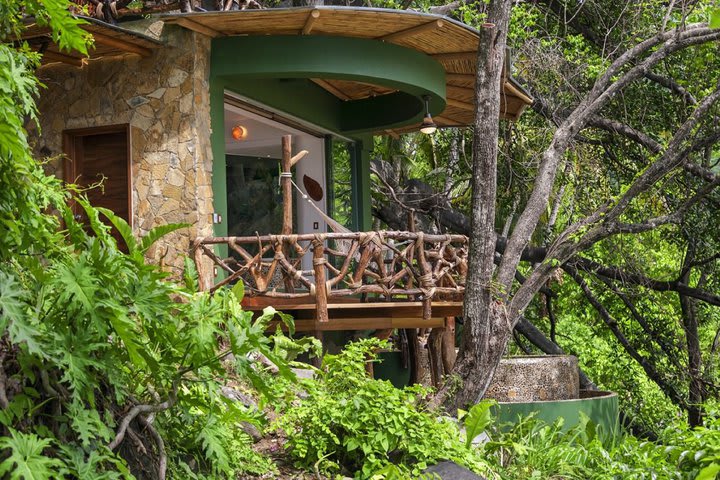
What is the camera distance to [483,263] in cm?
875

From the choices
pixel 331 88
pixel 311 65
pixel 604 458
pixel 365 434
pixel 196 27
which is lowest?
pixel 604 458

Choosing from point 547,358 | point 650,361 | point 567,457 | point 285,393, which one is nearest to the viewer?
point 285,393

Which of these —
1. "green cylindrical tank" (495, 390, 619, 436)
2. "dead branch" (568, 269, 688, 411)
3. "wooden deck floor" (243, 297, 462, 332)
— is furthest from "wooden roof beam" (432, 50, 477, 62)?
"dead branch" (568, 269, 688, 411)

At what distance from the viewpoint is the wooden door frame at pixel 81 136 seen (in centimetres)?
1000

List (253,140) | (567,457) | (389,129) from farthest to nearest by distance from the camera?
(389,129) → (253,140) → (567,457)

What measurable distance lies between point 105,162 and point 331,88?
396cm

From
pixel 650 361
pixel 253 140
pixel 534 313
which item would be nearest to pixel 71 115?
pixel 253 140

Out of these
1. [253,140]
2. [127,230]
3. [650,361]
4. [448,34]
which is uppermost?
[448,34]

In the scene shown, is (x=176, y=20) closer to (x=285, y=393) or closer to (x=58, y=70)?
(x=58, y=70)

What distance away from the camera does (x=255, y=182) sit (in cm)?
1273

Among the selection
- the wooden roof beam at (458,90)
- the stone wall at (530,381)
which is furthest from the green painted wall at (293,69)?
the stone wall at (530,381)

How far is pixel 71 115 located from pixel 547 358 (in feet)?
20.8

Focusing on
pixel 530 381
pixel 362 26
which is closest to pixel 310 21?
pixel 362 26

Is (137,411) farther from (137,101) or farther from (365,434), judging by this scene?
(137,101)
